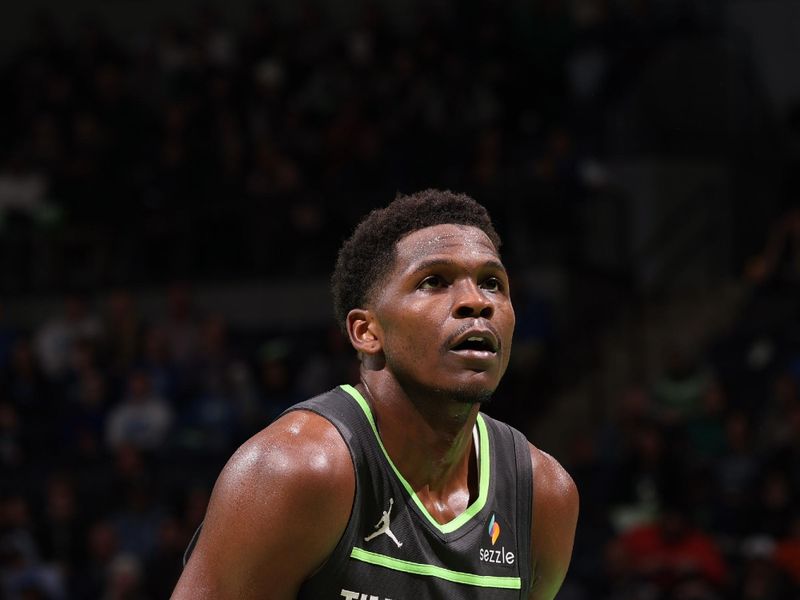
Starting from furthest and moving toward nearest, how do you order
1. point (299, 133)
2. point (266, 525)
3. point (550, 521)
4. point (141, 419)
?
point (299, 133) < point (141, 419) < point (550, 521) < point (266, 525)


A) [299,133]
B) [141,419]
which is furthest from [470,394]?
[299,133]

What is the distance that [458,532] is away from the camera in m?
3.37

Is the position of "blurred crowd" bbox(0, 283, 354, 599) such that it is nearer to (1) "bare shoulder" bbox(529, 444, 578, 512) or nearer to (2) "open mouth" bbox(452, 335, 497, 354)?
(1) "bare shoulder" bbox(529, 444, 578, 512)

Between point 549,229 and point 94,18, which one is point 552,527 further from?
point 94,18

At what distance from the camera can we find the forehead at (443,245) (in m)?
3.34

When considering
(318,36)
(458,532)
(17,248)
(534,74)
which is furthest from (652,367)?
(458,532)

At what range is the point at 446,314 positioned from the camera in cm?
324

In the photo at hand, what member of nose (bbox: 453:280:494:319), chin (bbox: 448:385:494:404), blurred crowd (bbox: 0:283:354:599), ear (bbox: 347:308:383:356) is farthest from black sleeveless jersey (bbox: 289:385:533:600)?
blurred crowd (bbox: 0:283:354:599)

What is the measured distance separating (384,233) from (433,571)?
0.79 m

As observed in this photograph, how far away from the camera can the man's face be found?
323cm

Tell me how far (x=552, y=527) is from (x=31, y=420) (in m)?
9.36

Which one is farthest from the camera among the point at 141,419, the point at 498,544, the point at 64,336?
the point at 64,336

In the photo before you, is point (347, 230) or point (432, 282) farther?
point (347, 230)

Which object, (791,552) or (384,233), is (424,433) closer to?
(384,233)
